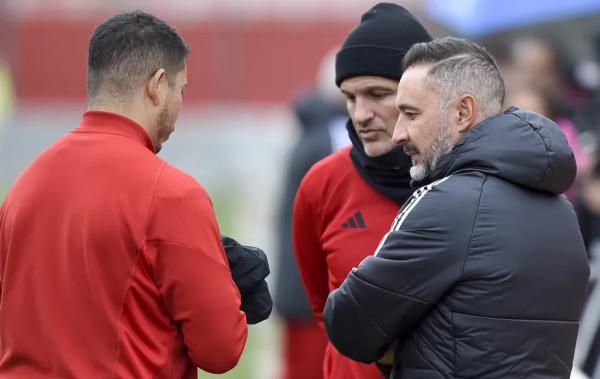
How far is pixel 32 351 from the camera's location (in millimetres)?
3354

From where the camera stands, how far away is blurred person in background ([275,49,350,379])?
691 centimetres

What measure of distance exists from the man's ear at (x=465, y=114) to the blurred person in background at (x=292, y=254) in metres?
3.08

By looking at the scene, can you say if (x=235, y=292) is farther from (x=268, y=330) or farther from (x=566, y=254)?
(x=268, y=330)

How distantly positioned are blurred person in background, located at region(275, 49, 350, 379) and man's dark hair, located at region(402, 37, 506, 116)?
3.00 metres

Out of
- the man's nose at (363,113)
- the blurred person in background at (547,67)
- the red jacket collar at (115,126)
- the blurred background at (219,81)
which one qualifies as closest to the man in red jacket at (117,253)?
the red jacket collar at (115,126)

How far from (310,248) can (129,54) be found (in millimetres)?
1266

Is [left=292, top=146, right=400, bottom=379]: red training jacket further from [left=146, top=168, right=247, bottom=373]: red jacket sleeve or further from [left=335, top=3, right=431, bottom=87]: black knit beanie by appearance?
[left=146, top=168, right=247, bottom=373]: red jacket sleeve

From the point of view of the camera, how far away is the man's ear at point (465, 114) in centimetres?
338

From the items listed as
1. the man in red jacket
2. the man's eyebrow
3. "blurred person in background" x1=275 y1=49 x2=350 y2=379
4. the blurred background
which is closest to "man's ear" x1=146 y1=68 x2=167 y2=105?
the man in red jacket

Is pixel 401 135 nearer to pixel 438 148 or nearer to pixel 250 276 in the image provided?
pixel 438 148

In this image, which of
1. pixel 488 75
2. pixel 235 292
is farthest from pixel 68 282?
pixel 488 75

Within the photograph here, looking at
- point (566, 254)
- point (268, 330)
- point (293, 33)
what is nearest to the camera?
point (566, 254)

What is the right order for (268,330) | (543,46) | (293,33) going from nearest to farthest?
(543,46), (268,330), (293,33)

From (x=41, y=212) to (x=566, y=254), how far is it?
1463 millimetres
